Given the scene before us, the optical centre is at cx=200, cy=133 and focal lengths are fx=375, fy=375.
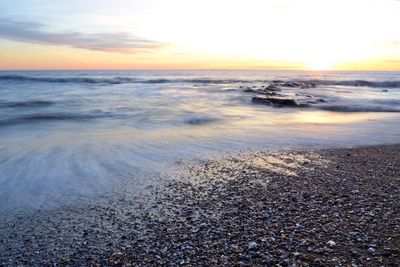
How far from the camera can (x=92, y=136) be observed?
1200 cm

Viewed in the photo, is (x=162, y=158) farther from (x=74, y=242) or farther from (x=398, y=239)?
(x=398, y=239)

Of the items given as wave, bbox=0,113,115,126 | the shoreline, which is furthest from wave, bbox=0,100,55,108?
the shoreline

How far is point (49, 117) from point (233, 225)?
14262mm

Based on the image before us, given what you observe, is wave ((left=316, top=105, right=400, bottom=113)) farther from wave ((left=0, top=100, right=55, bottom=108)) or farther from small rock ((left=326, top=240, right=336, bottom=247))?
small rock ((left=326, top=240, right=336, bottom=247))

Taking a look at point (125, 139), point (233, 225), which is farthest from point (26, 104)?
point (233, 225)

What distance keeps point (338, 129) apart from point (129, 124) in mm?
7730

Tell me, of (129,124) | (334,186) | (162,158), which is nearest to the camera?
(334,186)

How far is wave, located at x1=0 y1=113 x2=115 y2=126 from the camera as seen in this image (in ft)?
51.5

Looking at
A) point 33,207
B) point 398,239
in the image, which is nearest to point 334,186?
point 398,239

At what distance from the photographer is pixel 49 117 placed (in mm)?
16969

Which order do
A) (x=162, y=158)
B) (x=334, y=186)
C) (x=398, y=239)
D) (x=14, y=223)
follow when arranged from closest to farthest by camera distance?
(x=398, y=239) → (x=14, y=223) → (x=334, y=186) → (x=162, y=158)

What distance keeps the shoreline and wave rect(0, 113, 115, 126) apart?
1106 centimetres

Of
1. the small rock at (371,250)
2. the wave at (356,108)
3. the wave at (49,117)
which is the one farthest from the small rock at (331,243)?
the wave at (356,108)

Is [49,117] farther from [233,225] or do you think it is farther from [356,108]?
[356,108]
